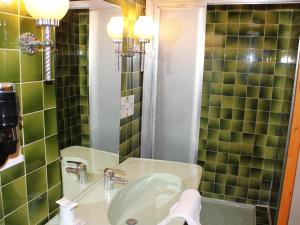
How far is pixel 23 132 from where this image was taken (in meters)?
1.06

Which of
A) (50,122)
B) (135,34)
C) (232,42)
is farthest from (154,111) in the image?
(50,122)

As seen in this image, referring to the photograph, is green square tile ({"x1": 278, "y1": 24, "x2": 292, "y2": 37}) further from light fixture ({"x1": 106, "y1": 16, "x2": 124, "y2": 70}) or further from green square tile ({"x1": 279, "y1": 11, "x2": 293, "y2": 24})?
light fixture ({"x1": 106, "y1": 16, "x2": 124, "y2": 70})

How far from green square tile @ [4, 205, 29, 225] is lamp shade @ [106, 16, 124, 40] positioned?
1076 mm

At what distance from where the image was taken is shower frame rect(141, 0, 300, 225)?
1930 mm

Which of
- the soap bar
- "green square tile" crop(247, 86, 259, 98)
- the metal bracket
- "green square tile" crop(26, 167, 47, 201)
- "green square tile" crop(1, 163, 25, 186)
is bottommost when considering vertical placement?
the soap bar

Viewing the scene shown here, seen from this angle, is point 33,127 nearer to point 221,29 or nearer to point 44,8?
point 44,8

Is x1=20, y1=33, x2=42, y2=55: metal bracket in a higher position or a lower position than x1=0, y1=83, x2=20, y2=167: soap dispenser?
higher

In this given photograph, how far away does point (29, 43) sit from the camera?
102 cm

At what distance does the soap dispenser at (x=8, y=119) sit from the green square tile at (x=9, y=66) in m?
0.09

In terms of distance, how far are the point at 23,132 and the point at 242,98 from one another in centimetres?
232

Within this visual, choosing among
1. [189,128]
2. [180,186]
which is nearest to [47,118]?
[180,186]

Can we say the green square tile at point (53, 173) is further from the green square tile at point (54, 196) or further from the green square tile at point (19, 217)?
the green square tile at point (19, 217)

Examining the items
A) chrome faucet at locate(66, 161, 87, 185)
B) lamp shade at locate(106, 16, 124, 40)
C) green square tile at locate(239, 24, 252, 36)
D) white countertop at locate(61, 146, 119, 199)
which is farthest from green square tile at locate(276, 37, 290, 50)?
chrome faucet at locate(66, 161, 87, 185)

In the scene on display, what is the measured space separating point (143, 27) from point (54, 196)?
1.29 m
